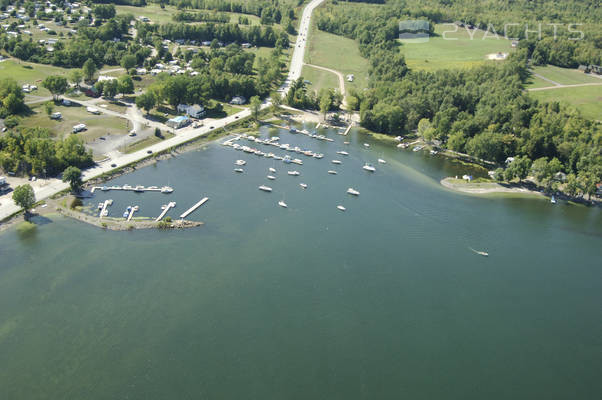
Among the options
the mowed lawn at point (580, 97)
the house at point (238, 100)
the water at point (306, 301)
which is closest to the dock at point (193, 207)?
the water at point (306, 301)

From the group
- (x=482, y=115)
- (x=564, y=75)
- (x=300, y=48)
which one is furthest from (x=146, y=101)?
(x=564, y=75)

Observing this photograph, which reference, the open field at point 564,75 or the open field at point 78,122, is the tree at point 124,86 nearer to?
the open field at point 78,122

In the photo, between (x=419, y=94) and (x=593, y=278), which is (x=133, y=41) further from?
(x=593, y=278)

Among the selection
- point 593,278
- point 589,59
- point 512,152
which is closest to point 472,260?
point 593,278

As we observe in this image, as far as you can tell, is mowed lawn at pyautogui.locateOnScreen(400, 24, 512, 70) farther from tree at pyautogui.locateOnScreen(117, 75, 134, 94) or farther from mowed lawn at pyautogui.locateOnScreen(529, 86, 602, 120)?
tree at pyautogui.locateOnScreen(117, 75, 134, 94)

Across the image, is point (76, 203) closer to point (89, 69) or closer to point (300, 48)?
point (89, 69)

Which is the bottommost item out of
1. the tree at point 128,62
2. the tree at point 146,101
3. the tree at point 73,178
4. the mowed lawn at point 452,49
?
the tree at point 73,178
